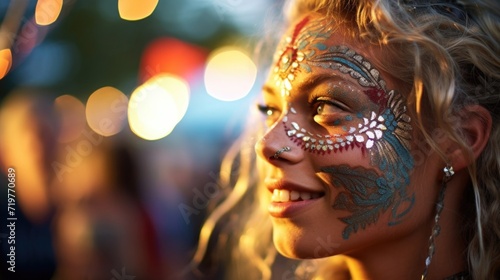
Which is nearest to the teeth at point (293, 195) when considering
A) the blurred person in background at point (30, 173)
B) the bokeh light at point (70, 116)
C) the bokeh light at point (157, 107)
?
the blurred person in background at point (30, 173)

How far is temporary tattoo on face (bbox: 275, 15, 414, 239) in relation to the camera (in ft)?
7.13

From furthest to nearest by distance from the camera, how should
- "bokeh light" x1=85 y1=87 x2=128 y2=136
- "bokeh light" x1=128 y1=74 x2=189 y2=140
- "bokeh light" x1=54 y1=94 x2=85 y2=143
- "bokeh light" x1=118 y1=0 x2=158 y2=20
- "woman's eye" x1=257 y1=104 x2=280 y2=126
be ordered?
"bokeh light" x1=128 y1=74 x2=189 y2=140, "bokeh light" x1=118 y1=0 x2=158 y2=20, "bokeh light" x1=85 y1=87 x2=128 y2=136, "bokeh light" x1=54 y1=94 x2=85 y2=143, "woman's eye" x1=257 y1=104 x2=280 y2=126

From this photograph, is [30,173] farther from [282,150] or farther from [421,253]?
[421,253]

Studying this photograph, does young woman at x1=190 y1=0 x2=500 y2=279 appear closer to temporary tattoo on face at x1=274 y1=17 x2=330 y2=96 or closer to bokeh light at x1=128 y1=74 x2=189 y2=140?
temporary tattoo on face at x1=274 y1=17 x2=330 y2=96

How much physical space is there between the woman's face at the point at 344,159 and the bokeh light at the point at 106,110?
7.12ft

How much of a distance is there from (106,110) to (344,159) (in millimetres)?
2453

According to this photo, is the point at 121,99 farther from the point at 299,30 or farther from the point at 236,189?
the point at 299,30

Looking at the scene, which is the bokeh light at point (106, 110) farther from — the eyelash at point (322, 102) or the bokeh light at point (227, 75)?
the eyelash at point (322, 102)

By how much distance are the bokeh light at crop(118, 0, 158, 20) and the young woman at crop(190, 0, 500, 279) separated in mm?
2287

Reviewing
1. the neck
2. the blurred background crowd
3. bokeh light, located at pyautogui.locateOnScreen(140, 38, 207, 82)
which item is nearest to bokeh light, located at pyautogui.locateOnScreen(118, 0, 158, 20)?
the blurred background crowd

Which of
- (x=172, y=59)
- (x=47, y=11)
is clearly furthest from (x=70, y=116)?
(x=172, y=59)

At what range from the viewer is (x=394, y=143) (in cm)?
218

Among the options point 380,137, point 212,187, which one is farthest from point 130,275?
point 380,137

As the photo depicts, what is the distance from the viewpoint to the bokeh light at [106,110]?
423cm
